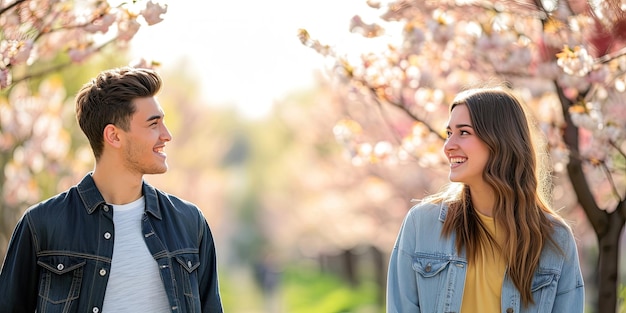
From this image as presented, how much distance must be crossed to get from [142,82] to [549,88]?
8.11 meters

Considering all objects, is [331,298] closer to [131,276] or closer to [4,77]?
[4,77]

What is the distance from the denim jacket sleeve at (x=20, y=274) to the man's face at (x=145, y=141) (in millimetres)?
461

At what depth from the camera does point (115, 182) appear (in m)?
4.02

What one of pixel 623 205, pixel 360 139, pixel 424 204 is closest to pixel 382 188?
pixel 360 139

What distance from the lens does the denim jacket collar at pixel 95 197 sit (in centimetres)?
396

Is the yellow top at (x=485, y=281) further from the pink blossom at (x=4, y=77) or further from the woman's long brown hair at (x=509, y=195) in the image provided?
the pink blossom at (x=4, y=77)

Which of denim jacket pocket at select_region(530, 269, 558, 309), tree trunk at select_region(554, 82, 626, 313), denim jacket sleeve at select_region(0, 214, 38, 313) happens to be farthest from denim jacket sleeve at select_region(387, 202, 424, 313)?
tree trunk at select_region(554, 82, 626, 313)

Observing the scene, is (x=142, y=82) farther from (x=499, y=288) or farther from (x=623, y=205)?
(x=623, y=205)

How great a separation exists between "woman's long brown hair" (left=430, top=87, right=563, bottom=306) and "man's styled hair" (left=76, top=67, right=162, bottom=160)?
50.7 inches

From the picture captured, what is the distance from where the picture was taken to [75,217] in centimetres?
393

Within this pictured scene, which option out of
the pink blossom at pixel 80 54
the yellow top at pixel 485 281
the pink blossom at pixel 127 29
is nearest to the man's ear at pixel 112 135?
the yellow top at pixel 485 281

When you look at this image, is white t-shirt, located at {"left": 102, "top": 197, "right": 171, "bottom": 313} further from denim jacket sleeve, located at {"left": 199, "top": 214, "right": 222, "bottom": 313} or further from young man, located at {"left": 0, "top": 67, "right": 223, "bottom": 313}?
denim jacket sleeve, located at {"left": 199, "top": 214, "right": 222, "bottom": 313}

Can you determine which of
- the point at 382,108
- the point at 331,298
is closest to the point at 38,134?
the point at 382,108

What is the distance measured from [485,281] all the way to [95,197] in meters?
1.60
